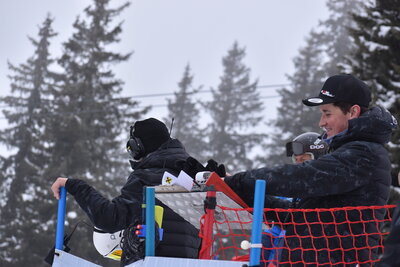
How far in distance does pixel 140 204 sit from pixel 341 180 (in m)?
1.61


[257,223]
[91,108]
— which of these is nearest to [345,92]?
[257,223]

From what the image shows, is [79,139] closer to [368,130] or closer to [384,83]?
[384,83]

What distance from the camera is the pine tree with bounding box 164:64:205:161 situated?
139 feet

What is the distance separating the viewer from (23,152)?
3070 centimetres

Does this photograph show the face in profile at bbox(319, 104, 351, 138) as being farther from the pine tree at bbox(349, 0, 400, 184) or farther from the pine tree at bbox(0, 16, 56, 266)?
the pine tree at bbox(0, 16, 56, 266)

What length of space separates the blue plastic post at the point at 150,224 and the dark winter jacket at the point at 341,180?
432mm

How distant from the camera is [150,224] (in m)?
3.36

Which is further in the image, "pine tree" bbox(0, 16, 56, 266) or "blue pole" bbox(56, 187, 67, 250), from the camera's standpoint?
"pine tree" bbox(0, 16, 56, 266)

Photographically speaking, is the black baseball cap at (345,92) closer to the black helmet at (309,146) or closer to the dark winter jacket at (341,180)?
the dark winter jacket at (341,180)

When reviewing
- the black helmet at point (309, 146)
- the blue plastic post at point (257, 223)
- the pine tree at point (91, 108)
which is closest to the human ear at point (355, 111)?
the blue plastic post at point (257, 223)

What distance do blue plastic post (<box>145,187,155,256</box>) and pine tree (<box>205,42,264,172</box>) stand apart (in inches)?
1369

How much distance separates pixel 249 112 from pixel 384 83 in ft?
107

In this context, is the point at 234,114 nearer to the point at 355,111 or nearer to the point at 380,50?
the point at 380,50

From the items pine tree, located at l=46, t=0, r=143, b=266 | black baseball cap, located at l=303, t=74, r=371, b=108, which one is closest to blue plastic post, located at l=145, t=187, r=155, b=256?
black baseball cap, located at l=303, t=74, r=371, b=108
